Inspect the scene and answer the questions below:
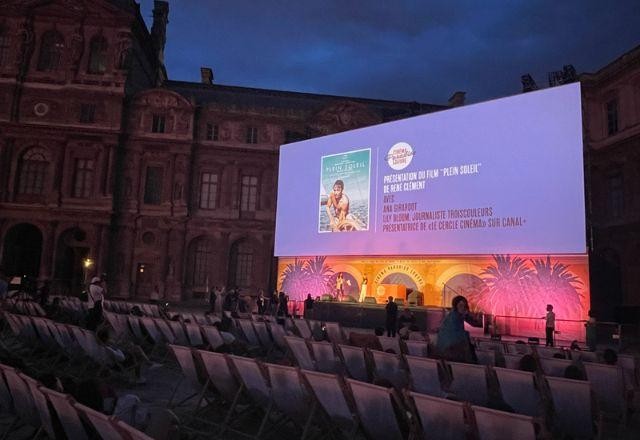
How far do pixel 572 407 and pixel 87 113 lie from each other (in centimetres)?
2882

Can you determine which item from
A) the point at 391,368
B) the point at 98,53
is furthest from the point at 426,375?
the point at 98,53

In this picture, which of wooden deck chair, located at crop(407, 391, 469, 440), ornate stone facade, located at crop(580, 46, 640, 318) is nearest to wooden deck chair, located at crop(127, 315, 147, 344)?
wooden deck chair, located at crop(407, 391, 469, 440)

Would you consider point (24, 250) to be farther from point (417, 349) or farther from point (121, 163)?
point (417, 349)

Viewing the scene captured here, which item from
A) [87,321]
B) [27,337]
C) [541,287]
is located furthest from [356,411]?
[541,287]

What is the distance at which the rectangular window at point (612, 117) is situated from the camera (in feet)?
78.8

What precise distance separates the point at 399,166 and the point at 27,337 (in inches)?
505

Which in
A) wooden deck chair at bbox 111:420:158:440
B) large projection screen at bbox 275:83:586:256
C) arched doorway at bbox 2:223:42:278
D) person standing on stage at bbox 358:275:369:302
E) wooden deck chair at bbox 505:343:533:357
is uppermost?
large projection screen at bbox 275:83:586:256

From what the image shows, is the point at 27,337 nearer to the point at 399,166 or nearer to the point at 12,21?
the point at 399,166

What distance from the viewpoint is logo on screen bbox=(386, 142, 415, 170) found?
17.6 meters

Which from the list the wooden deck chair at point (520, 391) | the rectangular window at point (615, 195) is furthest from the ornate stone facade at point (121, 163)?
the wooden deck chair at point (520, 391)

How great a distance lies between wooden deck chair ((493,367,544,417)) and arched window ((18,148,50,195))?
28.4 m

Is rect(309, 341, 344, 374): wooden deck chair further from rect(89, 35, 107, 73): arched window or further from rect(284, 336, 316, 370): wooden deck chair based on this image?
rect(89, 35, 107, 73): arched window

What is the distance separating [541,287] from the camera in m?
17.3

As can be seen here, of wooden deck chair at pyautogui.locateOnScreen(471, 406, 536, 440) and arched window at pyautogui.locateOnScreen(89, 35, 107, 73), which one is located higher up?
arched window at pyautogui.locateOnScreen(89, 35, 107, 73)
